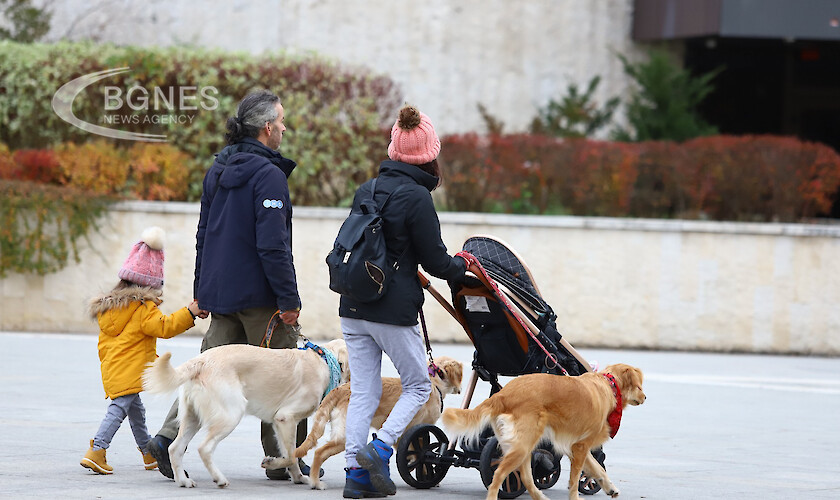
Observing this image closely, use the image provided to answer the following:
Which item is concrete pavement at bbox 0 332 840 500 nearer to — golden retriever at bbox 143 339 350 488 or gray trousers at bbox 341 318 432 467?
golden retriever at bbox 143 339 350 488

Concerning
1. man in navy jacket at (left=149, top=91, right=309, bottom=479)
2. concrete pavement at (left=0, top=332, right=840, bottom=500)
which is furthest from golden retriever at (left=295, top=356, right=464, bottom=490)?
man in navy jacket at (left=149, top=91, right=309, bottom=479)

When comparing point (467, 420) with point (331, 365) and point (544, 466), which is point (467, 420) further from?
point (331, 365)

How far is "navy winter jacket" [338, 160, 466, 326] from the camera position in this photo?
19.1 ft

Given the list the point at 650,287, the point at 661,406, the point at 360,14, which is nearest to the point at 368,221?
the point at 661,406

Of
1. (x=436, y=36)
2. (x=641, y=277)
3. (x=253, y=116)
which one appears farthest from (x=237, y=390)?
(x=436, y=36)

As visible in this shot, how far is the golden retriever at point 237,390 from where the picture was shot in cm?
599

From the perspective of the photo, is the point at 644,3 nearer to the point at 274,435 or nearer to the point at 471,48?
the point at 471,48

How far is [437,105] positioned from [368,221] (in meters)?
13.2

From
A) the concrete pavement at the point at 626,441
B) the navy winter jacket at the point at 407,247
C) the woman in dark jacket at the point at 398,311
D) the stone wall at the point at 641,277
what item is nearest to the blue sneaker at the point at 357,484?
the woman in dark jacket at the point at 398,311

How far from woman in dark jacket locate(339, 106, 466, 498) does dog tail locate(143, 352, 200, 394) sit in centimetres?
88

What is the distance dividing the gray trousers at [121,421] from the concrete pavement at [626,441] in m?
0.19

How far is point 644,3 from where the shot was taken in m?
19.0

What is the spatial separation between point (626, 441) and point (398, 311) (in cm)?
325

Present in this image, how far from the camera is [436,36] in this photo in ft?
61.0
